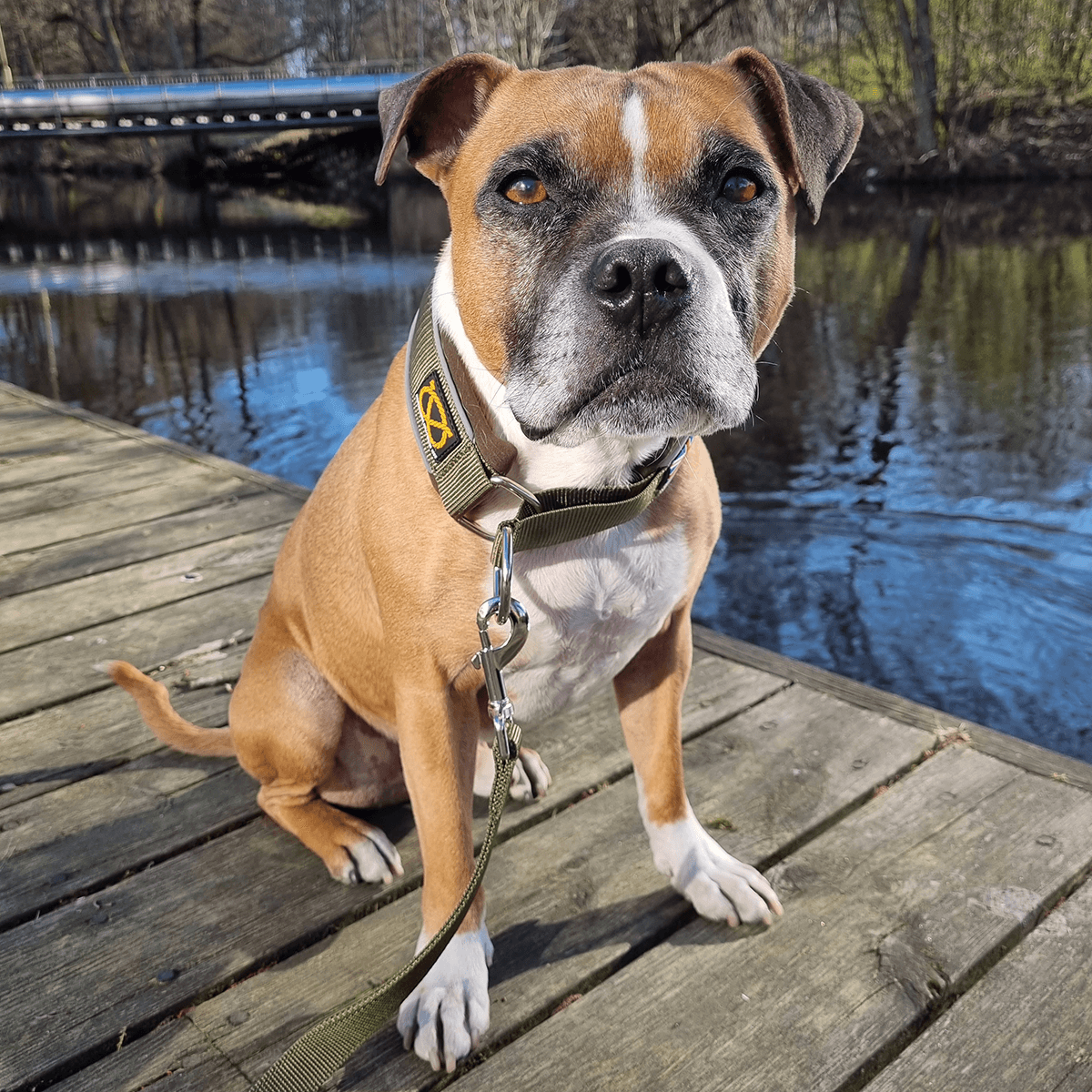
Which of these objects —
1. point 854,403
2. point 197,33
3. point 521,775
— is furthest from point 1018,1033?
point 197,33

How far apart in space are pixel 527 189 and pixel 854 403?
21.8ft

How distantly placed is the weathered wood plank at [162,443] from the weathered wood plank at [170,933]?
222 centimetres

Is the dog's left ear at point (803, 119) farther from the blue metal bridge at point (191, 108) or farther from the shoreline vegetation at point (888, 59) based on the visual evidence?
the blue metal bridge at point (191, 108)

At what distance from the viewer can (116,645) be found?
3082mm

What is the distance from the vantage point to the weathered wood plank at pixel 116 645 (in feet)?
9.29

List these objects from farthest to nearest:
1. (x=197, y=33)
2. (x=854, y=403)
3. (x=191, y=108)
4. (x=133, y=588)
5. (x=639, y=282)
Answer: (x=197, y=33) < (x=191, y=108) < (x=854, y=403) < (x=133, y=588) < (x=639, y=282)

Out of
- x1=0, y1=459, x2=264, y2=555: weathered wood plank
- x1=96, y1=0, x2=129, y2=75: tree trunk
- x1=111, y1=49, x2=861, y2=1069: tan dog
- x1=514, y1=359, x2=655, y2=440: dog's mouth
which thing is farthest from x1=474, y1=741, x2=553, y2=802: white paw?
x1=96, y1=0, x2=129, y2=75: tree trunk

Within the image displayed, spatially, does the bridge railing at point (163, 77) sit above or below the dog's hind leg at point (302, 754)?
above

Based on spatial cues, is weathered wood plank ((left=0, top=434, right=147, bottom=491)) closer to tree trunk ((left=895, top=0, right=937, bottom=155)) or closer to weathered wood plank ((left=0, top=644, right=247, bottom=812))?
weathered wood plank ((left=0, top=644, right=247, bottom=812))

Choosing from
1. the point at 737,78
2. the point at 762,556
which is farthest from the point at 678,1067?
the point at 762,556

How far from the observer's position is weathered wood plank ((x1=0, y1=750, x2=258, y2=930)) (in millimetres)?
2137

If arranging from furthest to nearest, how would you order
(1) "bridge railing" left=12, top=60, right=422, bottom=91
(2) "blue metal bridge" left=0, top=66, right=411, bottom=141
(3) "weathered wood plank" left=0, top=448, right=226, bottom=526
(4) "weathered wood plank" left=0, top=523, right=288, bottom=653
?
(1) "bridge railing" left=12, top=60, right=422, bottom=91
(2) "blue metal bridge" left=0, top=66, right=411, bottom=141
(3) "weathered wood plank" left=0, top=448, right=226, bottom=526
(4) "weathered wood plank" left=0, top=523, right=288, bottom=653

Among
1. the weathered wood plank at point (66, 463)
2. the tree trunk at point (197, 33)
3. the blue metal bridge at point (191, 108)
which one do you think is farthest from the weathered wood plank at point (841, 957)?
the tree trunk at point (197, 33)

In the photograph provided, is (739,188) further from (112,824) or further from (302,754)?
(112,824)
